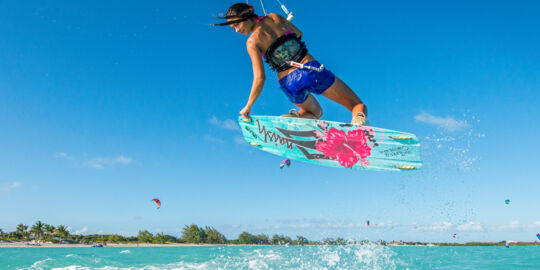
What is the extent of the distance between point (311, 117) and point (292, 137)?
500mm

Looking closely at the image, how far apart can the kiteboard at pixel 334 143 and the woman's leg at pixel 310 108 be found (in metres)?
0.14

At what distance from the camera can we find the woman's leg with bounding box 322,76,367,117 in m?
5.59

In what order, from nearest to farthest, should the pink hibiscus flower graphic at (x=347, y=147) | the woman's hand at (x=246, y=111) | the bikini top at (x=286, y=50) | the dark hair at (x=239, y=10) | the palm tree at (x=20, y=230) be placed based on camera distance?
the dark hair at (x=239, y=10), the bikini top at (x=286, y=50), the woman's hand at (x=246, y=111), the pink hibiscus flower graphic at (x=347, y=147), the palm tree at (x=20, y=230)

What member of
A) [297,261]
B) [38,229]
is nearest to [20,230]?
[38,229]

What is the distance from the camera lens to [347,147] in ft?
20.6

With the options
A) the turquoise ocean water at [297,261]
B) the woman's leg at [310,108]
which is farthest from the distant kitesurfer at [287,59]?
the turquoise ocean water at [297,261]

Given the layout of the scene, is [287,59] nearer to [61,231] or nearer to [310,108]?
[310,108]

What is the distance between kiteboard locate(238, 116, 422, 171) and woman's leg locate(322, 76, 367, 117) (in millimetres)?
432

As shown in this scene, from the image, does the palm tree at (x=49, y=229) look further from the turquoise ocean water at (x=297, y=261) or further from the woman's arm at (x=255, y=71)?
the woman's arm at (x=255, y=71)

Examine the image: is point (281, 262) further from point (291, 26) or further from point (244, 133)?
point (291, 26)

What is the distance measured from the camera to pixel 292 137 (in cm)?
660

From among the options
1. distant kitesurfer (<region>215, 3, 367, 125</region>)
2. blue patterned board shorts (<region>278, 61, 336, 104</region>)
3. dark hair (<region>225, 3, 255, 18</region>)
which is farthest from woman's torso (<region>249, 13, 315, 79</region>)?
dark hair (<region>225, 3, 255, 18</region>)

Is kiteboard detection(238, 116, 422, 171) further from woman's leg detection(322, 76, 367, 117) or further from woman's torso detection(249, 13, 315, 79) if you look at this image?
woman's torso detection(249, 13, 315, 79)

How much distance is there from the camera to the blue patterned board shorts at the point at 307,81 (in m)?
5.48
